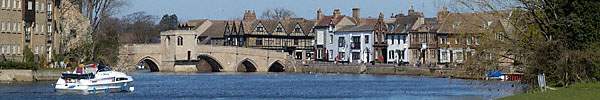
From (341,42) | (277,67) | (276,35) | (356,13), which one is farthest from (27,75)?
(356,13)

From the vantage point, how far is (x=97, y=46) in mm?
77188

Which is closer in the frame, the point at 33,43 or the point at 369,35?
the point at 33,43

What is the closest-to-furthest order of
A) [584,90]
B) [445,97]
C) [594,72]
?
1. [584,90]
2. [594,72]
3. [445,97]

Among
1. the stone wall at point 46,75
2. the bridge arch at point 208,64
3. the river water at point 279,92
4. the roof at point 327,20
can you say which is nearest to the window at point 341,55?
the roof at point 327,20

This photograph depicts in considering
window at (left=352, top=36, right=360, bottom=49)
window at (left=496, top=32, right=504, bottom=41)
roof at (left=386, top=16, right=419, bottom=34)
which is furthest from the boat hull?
window at (left=352, top=36, right=360, bottom=49)

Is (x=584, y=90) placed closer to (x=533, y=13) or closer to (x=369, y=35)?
(x=533, y=13)

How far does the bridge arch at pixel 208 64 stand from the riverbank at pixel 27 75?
36.1 m

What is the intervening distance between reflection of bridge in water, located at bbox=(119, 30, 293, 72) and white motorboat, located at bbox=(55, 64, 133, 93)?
3743cm

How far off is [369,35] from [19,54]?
46.6 m

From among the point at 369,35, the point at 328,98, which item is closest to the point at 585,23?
the point at 328,98

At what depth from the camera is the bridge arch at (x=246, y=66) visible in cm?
10056

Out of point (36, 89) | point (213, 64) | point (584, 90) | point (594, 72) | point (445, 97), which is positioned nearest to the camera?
point (584, 90)

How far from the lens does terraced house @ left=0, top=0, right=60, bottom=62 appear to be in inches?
2547

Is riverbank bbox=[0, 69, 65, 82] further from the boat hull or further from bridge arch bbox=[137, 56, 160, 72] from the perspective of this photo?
bridge arch bbox=[137, 56, 160, 72]
